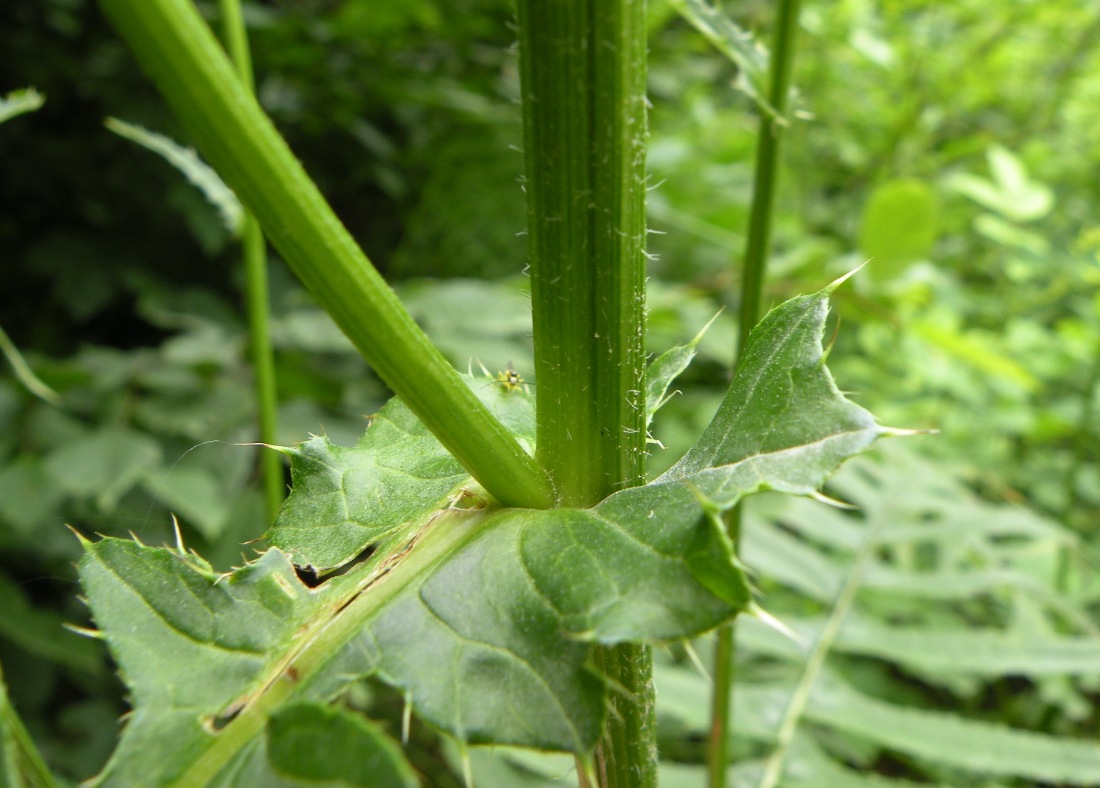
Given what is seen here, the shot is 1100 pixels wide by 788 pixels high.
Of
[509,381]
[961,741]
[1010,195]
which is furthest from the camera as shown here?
[1010,195]

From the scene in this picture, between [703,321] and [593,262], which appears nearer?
[593,262]


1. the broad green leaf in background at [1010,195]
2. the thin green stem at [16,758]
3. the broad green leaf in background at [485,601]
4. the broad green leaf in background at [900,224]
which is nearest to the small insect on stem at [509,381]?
the broad green leaf in background at [485,601]

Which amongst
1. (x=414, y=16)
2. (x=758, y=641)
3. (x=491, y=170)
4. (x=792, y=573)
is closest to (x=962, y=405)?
(x=792, y=573)

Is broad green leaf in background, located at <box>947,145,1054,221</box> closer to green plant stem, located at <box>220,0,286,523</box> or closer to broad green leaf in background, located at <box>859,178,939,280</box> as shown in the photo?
broad green leaf in background, located at <box>859,178,939,280</box>

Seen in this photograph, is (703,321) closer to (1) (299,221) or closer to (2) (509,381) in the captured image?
Answer: (2) (509,381)

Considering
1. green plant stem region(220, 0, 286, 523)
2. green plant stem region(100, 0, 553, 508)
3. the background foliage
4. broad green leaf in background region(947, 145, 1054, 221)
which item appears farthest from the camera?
broad green leaf in background region(947, 145, 1054, 221)

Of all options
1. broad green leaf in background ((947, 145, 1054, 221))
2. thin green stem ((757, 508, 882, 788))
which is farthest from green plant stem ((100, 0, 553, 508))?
broad green leaf in background ((947, 145, 1054, 221))

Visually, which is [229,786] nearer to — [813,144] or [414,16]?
[414,16]

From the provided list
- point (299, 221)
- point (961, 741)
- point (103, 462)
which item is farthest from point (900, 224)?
point (103, 462)
